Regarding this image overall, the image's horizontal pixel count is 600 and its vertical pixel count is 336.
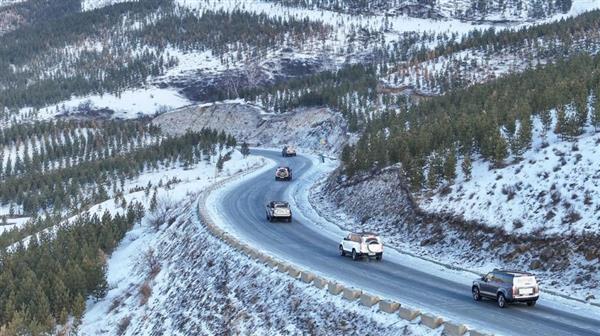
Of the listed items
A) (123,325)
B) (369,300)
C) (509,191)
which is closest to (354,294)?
(369,300)

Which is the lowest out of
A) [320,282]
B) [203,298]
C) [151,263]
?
[151,263]

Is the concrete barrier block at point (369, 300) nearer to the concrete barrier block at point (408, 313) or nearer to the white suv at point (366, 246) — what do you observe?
the concrete barrier block at point (408, 313)

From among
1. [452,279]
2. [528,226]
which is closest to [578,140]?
[528,226]

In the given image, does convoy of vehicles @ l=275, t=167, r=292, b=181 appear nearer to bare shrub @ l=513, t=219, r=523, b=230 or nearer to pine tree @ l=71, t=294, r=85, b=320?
pine tree @ l=71, t=294, r=85, b=320

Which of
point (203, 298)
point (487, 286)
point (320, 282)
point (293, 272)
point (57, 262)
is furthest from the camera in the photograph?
point (57, 262)

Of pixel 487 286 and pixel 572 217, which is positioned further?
pixel 572 217

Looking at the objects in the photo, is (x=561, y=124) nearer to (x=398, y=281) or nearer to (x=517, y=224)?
(x=517, y=224)

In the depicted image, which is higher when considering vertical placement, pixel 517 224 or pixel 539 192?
pixel 539 192
